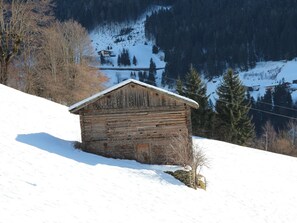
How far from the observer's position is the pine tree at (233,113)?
4885 cm

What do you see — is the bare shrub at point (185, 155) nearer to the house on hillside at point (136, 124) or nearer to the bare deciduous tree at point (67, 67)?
the house on hillside at point (136, 124)

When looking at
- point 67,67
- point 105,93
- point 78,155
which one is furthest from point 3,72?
point 78,155

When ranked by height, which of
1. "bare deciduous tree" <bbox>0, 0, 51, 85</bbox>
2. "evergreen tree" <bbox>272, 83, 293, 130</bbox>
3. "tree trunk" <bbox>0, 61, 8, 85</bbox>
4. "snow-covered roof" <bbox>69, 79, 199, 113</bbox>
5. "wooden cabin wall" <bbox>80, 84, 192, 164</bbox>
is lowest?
"evergreen tree" <bbox>272, 83, 293, 130</bbox>

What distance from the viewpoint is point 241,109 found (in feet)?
162

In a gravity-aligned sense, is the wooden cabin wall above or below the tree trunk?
below

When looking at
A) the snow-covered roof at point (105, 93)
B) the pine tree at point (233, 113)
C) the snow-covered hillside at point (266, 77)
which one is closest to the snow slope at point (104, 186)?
the snow-covered roof at point (105, 93)

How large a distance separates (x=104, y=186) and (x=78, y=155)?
5268mm

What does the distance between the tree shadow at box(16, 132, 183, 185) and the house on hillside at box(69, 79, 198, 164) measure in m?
0.80

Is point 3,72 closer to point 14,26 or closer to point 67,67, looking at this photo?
point 14,26

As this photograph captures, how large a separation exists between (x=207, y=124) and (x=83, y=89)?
14.8m

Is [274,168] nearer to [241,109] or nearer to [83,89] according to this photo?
[241,109]

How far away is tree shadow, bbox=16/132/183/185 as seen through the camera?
2439 centimetres

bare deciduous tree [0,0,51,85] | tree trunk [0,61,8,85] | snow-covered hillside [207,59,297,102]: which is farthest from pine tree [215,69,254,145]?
snow-covered hillside [207,59,297,102]

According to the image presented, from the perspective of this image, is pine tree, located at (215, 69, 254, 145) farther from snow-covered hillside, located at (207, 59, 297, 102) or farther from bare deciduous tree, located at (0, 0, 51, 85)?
snow-covered hillside, located at (207, 59, 297, 102)
